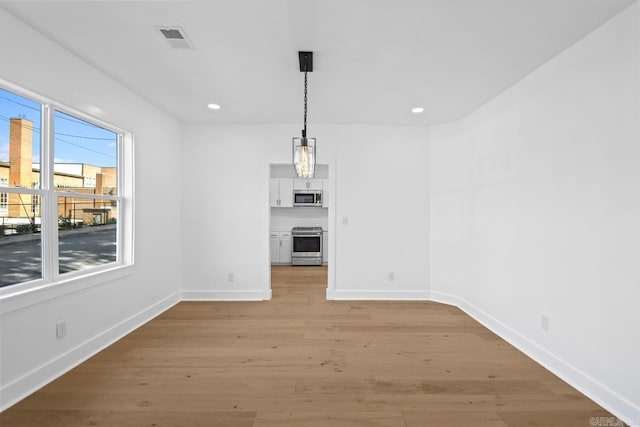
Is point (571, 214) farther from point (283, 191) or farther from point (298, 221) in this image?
point (298, 221)

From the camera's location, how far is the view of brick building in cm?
188

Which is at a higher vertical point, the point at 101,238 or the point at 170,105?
the point at 170,105

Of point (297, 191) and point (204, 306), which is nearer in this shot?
point (204, 306)

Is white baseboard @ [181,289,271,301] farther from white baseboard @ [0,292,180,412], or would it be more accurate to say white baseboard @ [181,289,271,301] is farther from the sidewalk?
the sidewalk

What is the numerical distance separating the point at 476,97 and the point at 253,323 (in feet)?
11.1

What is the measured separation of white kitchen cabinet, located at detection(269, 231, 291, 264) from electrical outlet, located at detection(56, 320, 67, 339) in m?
4.47

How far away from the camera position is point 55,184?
7.14ft

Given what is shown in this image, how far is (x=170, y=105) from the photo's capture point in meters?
3.22

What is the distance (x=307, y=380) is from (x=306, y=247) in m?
Answer: 4.38

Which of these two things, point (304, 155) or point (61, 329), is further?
point (61, 329)

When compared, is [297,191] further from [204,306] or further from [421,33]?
[421,33]

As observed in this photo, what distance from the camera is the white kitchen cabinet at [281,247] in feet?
21.4

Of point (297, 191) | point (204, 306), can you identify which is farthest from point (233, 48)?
point (297, 191)

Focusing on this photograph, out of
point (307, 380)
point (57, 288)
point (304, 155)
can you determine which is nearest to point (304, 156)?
point (304, 155)
